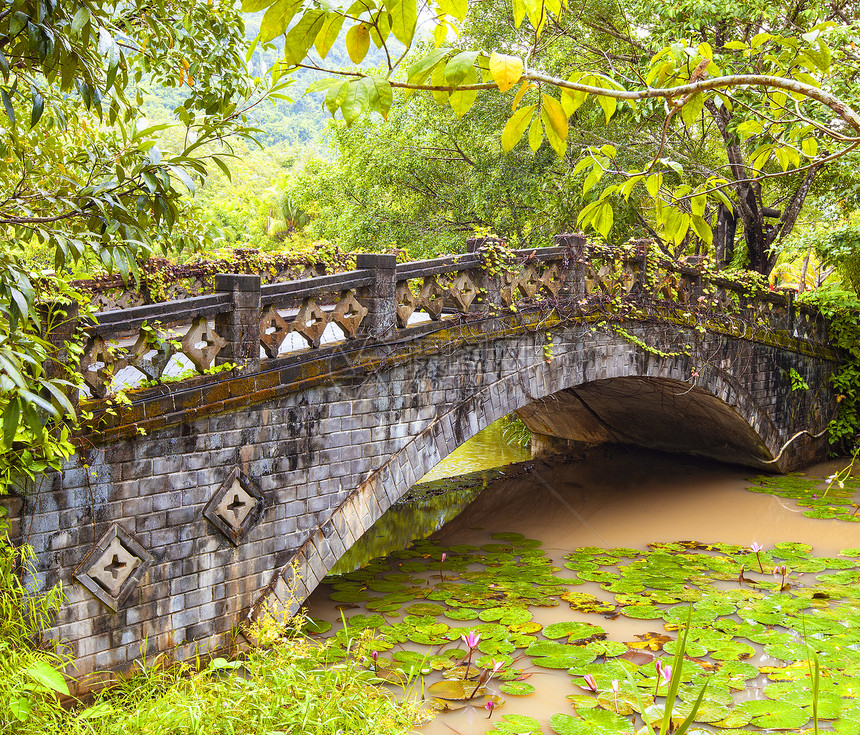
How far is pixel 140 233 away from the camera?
3.31 m

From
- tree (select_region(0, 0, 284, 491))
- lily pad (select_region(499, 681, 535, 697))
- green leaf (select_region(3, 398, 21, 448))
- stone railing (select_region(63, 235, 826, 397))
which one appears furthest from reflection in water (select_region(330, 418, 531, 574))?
green leaf (select_region(3, 398, 21, 448))

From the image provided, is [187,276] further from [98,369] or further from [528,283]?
[528,283]

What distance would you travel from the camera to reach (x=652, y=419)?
466 inches

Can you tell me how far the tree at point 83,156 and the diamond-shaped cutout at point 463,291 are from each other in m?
2.66

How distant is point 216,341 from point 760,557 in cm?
649

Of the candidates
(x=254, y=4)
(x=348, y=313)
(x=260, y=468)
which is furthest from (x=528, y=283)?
(x=254, y=4)

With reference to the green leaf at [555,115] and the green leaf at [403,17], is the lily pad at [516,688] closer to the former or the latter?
the green leaf at [555,115]

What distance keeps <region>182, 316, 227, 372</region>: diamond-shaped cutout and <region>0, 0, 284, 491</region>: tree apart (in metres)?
0.86

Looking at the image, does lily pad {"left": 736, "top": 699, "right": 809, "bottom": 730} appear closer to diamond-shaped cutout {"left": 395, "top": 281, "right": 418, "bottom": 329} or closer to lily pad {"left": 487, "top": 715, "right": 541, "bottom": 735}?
lily pad {"left": 487, "top": 715, "right": 541, "bottom": 735}

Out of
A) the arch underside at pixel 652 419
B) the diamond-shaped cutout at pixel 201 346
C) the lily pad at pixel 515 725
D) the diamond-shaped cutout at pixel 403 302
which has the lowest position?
the lily pad at pixel 515 725

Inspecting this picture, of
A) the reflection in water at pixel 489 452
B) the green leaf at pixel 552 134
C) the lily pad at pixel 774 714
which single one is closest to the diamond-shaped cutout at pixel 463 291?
the lily pad at pixel 774 714

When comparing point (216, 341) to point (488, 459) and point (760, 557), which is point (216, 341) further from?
point (488, 459)

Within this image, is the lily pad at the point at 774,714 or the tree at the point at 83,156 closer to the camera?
the tree at the point at 83,156

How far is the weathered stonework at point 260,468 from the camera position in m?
4.65
